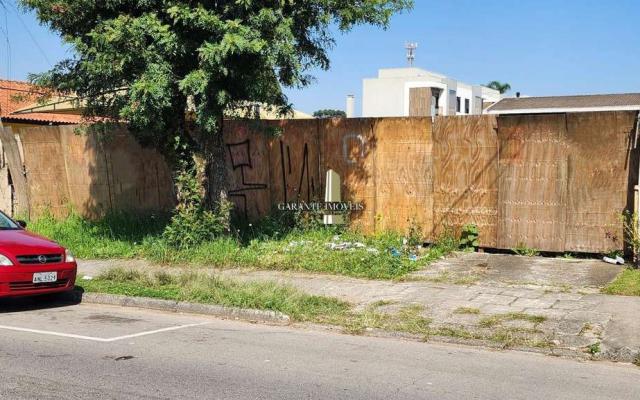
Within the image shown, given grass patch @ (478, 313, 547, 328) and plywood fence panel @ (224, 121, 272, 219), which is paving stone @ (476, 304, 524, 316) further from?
plywood fence panel @ (224, 121, 272, 219)

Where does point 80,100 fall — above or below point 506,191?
above

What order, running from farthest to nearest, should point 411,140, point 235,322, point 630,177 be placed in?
point 411,140 → point 630,177 → point 235,322

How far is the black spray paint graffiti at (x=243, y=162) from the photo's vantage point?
46.1ft

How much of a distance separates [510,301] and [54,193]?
1201 cm

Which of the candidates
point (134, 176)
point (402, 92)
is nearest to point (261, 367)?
point (134, 176)

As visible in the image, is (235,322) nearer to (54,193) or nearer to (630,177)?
(630,177)

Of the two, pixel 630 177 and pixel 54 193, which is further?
pixel 54 193

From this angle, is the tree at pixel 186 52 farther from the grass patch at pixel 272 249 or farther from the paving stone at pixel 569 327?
the paving stone at pixel 569 327

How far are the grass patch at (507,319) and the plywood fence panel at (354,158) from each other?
5185 mm

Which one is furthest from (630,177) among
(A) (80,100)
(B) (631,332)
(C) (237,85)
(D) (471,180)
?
(A) (80,100)

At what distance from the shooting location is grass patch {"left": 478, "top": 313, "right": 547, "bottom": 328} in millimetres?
7898

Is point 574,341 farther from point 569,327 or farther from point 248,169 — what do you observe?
point 248,169

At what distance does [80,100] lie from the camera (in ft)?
40.9

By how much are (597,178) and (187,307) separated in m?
7.22
